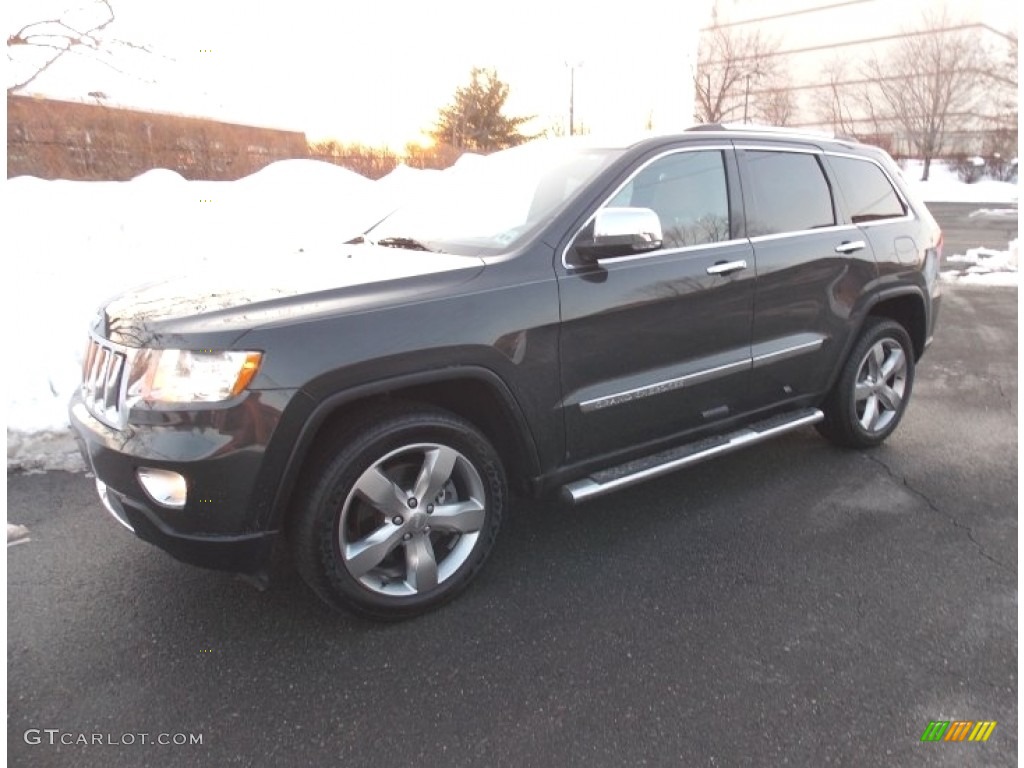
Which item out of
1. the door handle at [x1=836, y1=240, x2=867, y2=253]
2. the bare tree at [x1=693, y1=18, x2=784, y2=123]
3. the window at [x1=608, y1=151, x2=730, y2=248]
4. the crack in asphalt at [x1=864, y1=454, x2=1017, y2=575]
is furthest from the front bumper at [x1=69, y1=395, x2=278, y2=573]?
the bare tree at [x1=693, y1=18, x2=784, y2=123]

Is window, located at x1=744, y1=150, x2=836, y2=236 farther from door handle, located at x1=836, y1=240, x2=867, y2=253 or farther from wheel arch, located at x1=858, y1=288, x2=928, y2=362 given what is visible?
wheel arch, located at x1=858, y1=288, x2=928, y2=362

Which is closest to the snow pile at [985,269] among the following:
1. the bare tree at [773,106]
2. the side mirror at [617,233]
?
the side mirror at [617,233]

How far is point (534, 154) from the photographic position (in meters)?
3.71

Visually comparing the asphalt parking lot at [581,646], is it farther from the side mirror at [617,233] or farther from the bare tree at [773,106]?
the bare tree at [773,106]

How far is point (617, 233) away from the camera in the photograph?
286 centimetres

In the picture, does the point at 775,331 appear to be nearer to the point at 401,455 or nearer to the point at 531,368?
the point at 531,368

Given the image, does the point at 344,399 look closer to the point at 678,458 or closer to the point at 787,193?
the point at 678,458

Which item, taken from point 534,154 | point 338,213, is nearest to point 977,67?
point 338,213

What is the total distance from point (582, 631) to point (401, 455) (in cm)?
96

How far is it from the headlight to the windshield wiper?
3.92 feet

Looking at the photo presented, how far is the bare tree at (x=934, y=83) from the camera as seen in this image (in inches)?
1786

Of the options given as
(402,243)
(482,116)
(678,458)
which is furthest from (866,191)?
(482,116)

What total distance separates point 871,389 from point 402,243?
296 cm

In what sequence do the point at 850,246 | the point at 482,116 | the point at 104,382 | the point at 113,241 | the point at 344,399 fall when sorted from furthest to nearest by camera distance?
the point at 482,116 < the point at 113,241 < the point at 850,246 < the point at 104,382 < the point at 344,399
